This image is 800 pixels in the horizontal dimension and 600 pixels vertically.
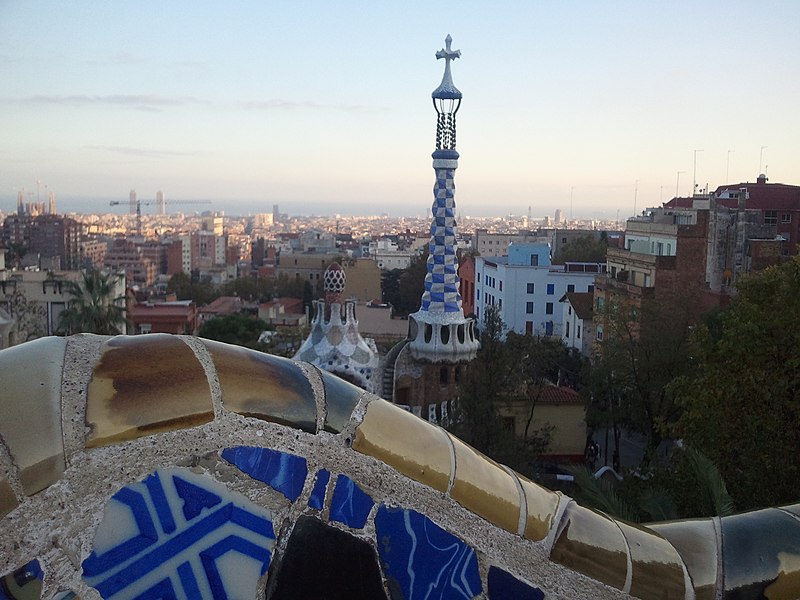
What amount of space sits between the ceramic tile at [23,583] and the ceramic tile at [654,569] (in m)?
1.62

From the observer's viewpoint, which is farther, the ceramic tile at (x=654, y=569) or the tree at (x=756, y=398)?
the tree at (x=756, y=398)

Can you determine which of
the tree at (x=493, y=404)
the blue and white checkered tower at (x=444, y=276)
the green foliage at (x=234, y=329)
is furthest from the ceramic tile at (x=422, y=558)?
the green foliage at (x=234, y=329)

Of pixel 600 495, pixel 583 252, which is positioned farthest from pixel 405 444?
pixel 583 252

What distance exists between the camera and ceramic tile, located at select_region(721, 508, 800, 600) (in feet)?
8.27

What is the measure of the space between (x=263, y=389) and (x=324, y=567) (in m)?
0.49

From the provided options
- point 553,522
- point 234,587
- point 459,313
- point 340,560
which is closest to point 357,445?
point 340,560

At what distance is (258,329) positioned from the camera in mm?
33938

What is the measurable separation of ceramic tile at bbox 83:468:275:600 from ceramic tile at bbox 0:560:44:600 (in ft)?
0.33

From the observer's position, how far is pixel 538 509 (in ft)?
8.01

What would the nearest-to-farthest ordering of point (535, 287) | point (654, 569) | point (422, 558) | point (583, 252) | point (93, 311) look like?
point (422, 558)
point (654, 569)
point (93, 311)
point (535, 287)
point (583, 252)

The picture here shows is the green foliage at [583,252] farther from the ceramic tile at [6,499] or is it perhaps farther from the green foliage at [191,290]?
the ceramic tile at [6,499]

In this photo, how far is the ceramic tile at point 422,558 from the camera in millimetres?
2217

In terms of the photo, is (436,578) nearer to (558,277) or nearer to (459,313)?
(459,313)

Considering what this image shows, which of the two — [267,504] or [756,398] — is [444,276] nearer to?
[756,398]
